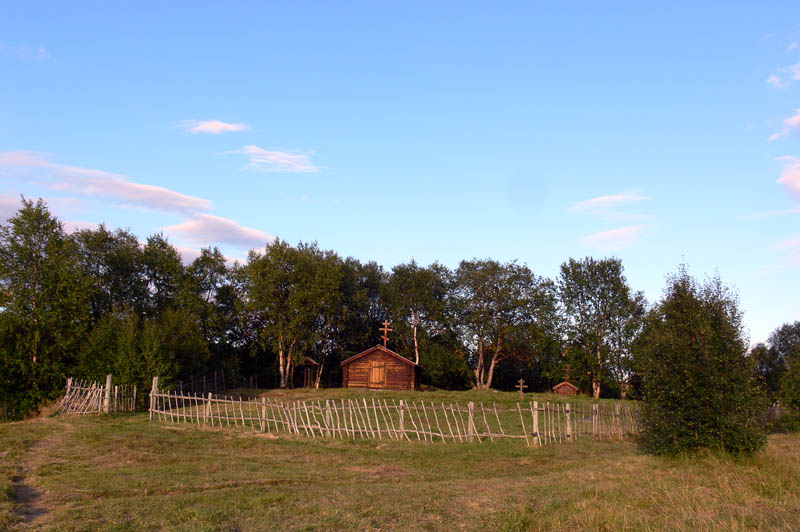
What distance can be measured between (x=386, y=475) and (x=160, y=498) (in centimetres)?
504

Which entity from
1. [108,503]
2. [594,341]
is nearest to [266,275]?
[594,341]

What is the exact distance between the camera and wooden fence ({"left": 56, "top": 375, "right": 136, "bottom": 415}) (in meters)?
25.5

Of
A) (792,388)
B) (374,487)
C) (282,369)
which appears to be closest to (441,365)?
(282,369)

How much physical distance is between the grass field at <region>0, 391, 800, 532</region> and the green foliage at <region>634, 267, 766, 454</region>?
1.75ft

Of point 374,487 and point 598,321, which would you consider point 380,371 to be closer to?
point 598,321

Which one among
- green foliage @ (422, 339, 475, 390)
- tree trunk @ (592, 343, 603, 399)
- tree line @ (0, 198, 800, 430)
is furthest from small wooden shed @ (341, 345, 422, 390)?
tree trunk @ (592, 343, 603, 399)

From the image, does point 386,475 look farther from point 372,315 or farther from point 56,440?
point 372,315

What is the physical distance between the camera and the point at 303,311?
4712cm

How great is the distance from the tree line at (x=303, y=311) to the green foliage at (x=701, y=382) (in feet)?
81.2

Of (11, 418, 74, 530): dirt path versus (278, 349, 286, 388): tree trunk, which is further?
(278, 349, 286, 388): tree trunk

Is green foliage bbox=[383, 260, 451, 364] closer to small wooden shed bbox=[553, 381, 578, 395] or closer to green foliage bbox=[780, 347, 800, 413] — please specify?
small wooden shed bbox=[553, 381, 578, 395]

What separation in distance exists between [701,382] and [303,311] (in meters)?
37.1

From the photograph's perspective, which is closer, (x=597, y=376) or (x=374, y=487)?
(x=374, y=487)

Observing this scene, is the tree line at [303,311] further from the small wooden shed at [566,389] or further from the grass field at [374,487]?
the grass field at [374,487]
